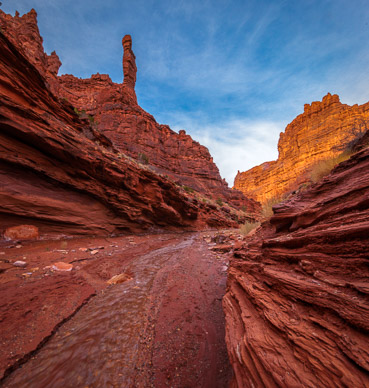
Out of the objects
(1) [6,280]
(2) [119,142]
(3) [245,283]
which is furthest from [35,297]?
(2) [119,142]

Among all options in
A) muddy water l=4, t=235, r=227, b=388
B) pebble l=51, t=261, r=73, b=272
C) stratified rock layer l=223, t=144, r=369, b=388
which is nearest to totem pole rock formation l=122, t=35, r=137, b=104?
pebble l=51, t=261, r=73, b=272

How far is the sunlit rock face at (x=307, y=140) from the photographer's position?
3819cm

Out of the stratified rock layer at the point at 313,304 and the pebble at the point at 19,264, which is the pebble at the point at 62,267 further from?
the stratified rock layer at the point at 313,304

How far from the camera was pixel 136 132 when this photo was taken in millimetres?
31328

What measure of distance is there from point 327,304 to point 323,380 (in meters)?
0.60

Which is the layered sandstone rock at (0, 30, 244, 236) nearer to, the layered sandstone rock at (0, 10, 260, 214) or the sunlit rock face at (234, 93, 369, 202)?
the layered sandstone rock at (0, 10, 260, 214)

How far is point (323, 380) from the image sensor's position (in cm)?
117

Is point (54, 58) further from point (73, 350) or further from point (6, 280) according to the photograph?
point (73, 350)

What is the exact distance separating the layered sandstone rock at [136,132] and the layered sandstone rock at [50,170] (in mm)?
17069

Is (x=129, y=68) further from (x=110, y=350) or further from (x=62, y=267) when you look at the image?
(x=110, y=350)

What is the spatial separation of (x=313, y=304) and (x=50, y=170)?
9.29 meters

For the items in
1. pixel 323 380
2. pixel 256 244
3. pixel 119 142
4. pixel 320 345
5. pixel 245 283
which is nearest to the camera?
pixel 323 380

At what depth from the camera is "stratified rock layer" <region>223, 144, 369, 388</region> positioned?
1254mm

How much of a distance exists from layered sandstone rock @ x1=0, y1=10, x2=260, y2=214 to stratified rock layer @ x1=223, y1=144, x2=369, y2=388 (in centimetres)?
2454
